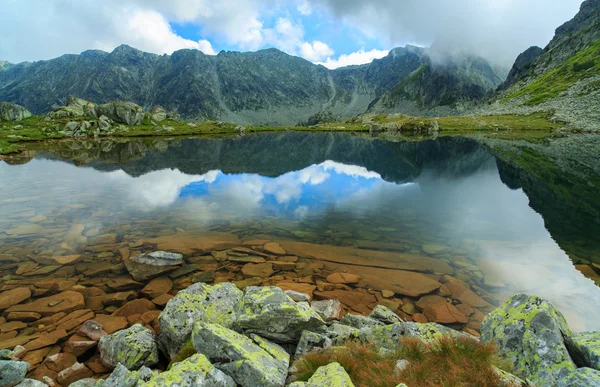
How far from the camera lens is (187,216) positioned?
28.0 m

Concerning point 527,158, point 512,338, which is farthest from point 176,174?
point 527,158

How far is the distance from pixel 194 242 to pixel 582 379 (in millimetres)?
20481

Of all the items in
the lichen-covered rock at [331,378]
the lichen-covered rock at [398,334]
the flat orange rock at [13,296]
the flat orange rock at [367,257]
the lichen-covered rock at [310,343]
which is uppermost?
the lichen-covered rock at [331,378]

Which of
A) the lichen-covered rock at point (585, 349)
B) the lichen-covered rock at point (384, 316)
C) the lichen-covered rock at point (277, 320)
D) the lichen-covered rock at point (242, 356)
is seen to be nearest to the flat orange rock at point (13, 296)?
the lichen-covered rock at point (242, 356)

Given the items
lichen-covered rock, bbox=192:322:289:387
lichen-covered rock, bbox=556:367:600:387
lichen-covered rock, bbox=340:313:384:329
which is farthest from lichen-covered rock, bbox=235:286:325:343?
lichen-covered rock, bbox=556:367:600:387

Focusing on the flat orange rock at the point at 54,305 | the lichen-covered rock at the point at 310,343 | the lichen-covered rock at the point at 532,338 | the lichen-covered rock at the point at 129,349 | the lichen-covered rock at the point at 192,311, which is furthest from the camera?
the flat orange rock at the point at 54,305

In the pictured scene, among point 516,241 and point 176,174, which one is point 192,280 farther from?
point 176,174

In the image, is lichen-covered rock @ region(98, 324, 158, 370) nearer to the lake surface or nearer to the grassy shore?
the lake surface

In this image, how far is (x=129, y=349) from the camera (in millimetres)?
9719

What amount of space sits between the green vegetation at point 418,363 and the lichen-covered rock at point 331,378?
0.55 m

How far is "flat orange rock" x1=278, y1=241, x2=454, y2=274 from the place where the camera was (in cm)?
1825

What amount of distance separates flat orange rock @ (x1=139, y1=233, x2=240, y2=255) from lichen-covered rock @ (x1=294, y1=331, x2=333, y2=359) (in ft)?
40.8

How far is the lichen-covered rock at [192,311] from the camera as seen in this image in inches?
396

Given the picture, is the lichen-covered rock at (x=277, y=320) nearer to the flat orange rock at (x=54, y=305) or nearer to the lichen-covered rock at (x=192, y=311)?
the lichen-covered rock at (x=192, y=311)
